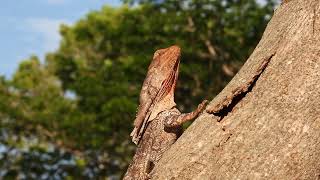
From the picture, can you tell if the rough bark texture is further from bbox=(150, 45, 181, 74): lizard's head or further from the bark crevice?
bbox=(150, 45, 181, 74): lizard's head

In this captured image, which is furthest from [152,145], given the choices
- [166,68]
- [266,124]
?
[266,124]

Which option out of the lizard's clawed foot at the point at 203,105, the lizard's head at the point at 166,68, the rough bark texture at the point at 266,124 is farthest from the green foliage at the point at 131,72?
the rough bark texture at the point at 266,124

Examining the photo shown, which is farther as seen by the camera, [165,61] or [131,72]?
[131,72]

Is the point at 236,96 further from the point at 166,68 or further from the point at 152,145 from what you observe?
the point at 166,68

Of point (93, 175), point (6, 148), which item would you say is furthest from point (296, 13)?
point (6, 148)

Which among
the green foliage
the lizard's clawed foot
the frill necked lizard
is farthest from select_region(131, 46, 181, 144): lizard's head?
the green foliage

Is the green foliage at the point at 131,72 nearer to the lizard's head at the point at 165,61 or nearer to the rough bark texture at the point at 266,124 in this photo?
the lizard's head at the point at 165,61

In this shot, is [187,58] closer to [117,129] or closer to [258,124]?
[117,129]
